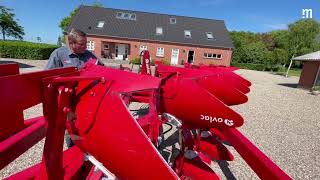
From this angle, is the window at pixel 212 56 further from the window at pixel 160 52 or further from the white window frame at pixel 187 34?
the window at pixel 160 52

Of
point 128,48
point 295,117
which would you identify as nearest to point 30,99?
point 295,117

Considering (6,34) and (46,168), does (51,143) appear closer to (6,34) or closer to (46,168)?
(46,168)

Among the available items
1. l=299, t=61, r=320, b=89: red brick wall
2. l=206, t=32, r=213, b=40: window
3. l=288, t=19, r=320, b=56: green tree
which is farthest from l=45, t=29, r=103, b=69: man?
l=288, t=19, r=320, b=56: green tree

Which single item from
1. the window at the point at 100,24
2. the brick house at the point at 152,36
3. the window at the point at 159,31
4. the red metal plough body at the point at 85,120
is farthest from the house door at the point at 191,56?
the red metal plough body at the point at 85,120

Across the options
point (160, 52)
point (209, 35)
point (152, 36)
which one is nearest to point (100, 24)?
point (152, 36)

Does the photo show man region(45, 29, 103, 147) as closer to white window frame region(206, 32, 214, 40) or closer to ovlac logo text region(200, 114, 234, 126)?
ovlac logo text region(200, 114, 234, 126)

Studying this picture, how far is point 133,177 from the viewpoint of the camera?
136 centimetres

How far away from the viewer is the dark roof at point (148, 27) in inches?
1185

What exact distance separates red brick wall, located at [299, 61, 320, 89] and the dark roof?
12570 mm

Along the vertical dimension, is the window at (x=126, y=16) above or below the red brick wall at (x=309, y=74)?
above

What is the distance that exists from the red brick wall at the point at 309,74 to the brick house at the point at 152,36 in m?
12.5

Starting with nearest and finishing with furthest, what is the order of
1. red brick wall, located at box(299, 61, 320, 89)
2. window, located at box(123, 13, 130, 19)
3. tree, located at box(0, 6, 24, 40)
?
red brick wall, located at box(299, 61, 320, 89)
window, located at box(123, 13, 130, 19)
tree, located at box(0, 6, 24, 40)

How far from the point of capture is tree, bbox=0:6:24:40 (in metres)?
43.4

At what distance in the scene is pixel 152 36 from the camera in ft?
101
